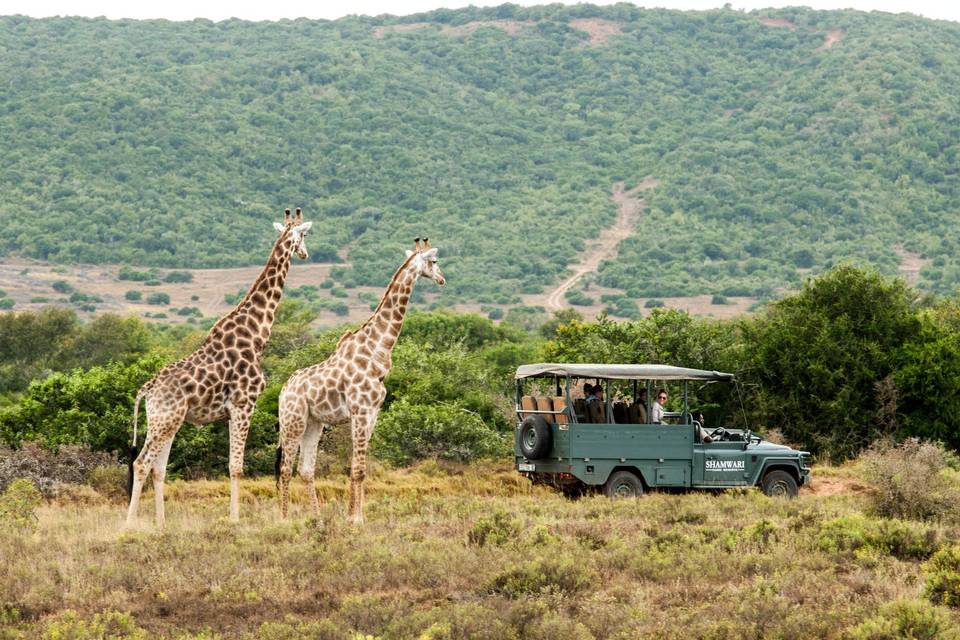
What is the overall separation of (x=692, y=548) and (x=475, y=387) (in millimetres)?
18923

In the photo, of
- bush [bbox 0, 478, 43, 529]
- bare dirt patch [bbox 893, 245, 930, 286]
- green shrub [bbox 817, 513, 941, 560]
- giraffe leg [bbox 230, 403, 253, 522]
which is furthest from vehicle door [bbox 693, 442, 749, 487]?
bare dirt patch [bbox 893, 245, 930, 286]

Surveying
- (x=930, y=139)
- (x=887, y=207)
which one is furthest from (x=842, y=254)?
(x=930, y=139)

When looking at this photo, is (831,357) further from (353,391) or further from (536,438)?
(353,391)

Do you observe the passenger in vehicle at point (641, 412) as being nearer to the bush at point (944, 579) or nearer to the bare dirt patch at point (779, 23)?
the bush at point (944, 579)

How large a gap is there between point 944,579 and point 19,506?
37.9 ft

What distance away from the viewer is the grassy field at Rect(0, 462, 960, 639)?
11688 millimetres

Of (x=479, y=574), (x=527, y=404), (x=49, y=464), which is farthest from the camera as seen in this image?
(x=49, y=464)

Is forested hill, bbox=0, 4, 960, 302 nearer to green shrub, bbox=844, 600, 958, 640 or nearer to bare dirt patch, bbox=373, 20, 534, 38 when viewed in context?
bare dirt patch, bbox=373, 20, 534, 38

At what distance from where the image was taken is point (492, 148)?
13712 centimetres

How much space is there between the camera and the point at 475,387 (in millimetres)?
33844

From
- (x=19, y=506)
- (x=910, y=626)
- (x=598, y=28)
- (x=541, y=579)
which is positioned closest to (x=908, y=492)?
(x=910, y=626)

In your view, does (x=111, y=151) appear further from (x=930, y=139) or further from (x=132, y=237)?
(x=930, y=139)

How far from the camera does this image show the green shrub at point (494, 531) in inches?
594

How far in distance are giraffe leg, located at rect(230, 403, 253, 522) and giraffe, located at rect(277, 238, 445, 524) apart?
603 mm
